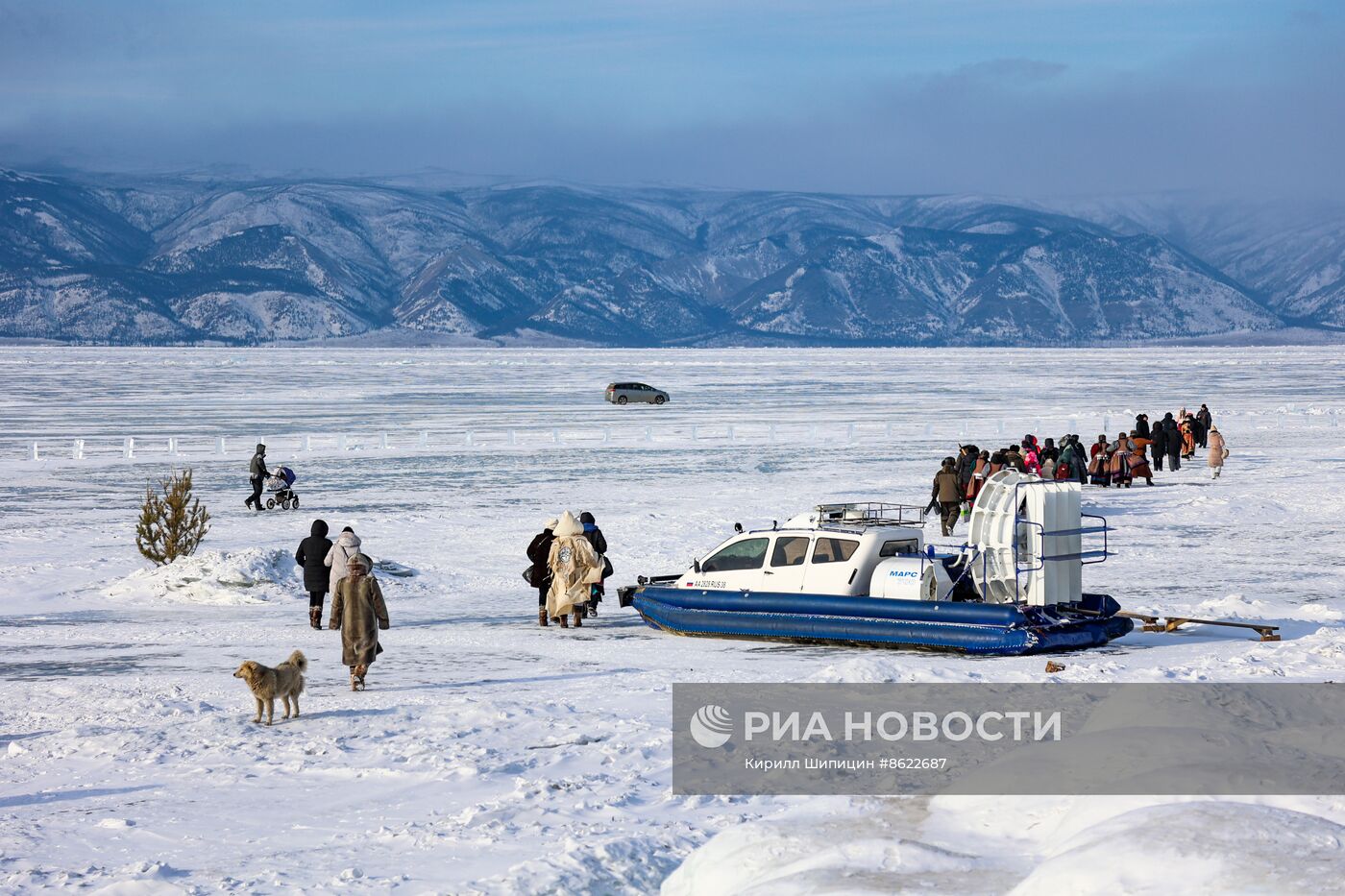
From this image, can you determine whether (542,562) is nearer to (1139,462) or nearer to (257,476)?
(257,476)

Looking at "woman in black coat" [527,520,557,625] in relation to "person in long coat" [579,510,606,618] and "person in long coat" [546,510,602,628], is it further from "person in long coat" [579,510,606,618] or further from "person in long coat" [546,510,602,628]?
"person in long coat" [579,510,606,618]

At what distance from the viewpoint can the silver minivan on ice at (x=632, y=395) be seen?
234 ft

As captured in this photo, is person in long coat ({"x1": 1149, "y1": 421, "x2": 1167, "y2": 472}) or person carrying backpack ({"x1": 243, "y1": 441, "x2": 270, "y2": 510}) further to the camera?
person in long coat ({"x1": 1149, "y1": 421, "x2": 1167, "y2": 472})

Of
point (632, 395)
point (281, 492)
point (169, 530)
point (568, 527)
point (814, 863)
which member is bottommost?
point (814, 863)

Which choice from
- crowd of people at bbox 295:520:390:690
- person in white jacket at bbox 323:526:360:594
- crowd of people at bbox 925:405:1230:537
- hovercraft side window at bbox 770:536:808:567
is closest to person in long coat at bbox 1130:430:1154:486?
crowd of people at bbox 925:405:1230:537

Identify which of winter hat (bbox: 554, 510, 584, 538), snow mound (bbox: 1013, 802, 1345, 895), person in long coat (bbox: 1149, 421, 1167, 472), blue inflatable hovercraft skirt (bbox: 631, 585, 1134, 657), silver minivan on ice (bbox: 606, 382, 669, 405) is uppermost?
silver minivan on ice (bbox: 606, 382, 669, 405)

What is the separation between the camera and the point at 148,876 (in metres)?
8.38

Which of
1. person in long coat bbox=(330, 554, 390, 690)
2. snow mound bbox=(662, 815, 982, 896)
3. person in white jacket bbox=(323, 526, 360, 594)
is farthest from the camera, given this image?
person in white jacket bbox=(323, 526, 360, 594)

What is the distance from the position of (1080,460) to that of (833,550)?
15.8m

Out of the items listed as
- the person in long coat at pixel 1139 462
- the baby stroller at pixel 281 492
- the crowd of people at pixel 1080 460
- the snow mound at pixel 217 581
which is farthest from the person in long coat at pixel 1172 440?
the snow mound at pixel 217 581

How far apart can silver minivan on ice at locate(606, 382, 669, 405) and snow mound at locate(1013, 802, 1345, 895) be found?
209 ft

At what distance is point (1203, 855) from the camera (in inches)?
272

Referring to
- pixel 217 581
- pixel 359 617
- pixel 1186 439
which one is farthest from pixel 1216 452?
pixel 359 617

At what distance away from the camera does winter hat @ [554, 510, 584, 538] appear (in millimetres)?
17219
